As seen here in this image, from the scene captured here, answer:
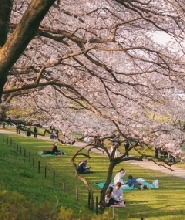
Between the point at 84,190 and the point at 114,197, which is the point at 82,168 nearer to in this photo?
the point at 84,190

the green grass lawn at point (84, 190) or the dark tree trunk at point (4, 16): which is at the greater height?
the dark tree trunk at point (4, 16)

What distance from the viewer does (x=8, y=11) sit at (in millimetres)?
4902

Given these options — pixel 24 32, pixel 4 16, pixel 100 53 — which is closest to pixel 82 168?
pixel 100 53

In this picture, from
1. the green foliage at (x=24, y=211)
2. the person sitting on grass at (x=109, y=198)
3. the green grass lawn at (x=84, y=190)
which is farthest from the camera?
the person sitting on grass at (x=109, y=198)

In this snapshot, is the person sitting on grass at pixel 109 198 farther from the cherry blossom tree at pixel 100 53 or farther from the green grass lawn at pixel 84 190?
the cherry blossom tree at pixel 100 53

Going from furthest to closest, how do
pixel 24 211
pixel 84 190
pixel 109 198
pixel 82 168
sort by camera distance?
pixel 82 168
pixel 84 190
pixel 109 198
pixel 24 211

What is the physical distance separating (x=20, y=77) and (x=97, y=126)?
4205mm

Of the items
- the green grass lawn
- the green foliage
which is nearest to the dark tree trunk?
the green foliage

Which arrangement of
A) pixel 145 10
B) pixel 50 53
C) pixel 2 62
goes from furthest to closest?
pixel 50 53
pixel 145 10
pixel 2 62

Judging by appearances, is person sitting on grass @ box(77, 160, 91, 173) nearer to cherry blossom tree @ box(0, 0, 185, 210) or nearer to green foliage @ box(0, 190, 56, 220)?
cherry blossom tree @ box(0, 0, 185, 210)

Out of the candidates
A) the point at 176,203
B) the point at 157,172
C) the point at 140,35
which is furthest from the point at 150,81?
the point at 157,172

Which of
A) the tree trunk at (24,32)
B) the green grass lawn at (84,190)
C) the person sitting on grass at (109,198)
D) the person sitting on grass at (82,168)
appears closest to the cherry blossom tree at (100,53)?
the tree trunk at (24,32)

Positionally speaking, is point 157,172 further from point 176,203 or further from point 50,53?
point 50,53

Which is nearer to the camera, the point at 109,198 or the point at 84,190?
the point at 109,198
